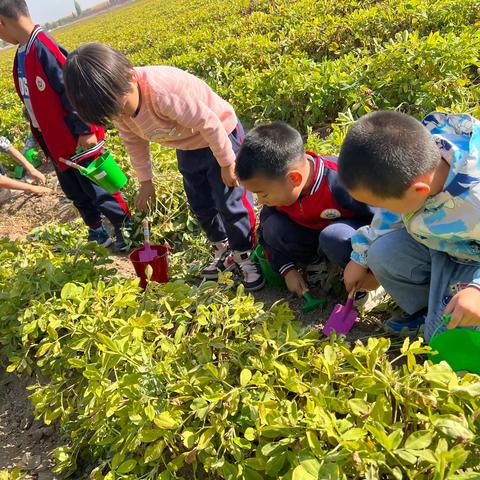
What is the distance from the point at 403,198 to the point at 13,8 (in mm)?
2555

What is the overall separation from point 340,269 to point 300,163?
53 cm

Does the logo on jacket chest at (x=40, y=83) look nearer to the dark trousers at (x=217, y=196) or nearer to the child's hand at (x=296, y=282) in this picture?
the dark trousers at (x=217, y=196)

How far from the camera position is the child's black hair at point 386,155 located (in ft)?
4.54

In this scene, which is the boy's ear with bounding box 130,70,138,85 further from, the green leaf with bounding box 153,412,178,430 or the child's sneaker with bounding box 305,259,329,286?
the green leaf with bounding box 153,412,178,430

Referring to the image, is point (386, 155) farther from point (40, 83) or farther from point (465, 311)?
point (40, 83)

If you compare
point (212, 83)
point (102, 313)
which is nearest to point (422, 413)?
point (102, 313)

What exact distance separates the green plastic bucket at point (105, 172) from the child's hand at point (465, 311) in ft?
6.82

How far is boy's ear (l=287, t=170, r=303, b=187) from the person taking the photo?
2.02 meters

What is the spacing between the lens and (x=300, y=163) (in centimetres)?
205

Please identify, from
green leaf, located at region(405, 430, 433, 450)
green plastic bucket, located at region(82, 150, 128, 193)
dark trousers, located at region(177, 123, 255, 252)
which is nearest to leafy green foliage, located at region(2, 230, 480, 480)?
green leaf, located at region(405, 430, 433, 450)

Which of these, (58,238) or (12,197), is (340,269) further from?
(12,197)

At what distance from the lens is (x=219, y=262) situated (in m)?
2.88

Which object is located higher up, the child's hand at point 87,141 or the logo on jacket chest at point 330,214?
the child's hand at point 87,141

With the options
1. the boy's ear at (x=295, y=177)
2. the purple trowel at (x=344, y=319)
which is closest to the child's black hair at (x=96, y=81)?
the boy's ear at (x=295, y=177)
